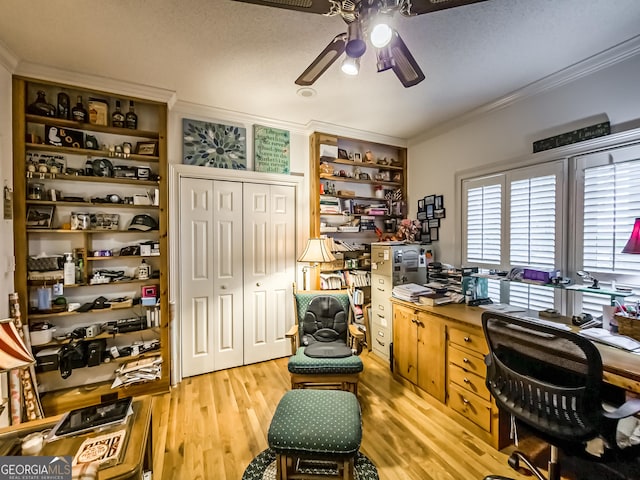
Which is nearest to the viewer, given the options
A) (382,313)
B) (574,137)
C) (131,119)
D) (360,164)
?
(574,137)

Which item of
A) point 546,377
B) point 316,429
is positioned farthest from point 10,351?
point 546,377

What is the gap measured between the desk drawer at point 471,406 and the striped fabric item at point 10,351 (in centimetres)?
258

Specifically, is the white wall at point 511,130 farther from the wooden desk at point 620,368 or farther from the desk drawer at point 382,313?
the wooden desk at point 620,368

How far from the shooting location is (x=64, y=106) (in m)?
2.31

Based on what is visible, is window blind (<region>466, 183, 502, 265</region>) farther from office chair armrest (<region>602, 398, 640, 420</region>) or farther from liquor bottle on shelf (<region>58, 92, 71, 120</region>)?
liquor bottle on shelf (<region>58, 92, 71, 120</region>)

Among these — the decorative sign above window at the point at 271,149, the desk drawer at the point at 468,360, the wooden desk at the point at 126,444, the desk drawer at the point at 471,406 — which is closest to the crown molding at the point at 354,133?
the decorative sign above window at the point at 271,149

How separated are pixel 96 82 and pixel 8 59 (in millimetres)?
488

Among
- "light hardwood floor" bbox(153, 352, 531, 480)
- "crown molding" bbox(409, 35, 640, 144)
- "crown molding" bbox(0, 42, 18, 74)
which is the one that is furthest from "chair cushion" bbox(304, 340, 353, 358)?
"crown molding" bbox(0, 42, 18, 74)

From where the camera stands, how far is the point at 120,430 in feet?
4.13

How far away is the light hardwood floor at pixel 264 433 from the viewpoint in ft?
5.49

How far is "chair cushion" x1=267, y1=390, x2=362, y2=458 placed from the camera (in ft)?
4.49

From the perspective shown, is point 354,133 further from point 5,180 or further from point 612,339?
point 5,180

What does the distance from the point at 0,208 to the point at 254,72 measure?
2.05 metres

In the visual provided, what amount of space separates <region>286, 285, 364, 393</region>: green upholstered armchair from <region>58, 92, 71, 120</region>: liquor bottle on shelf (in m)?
2.56
